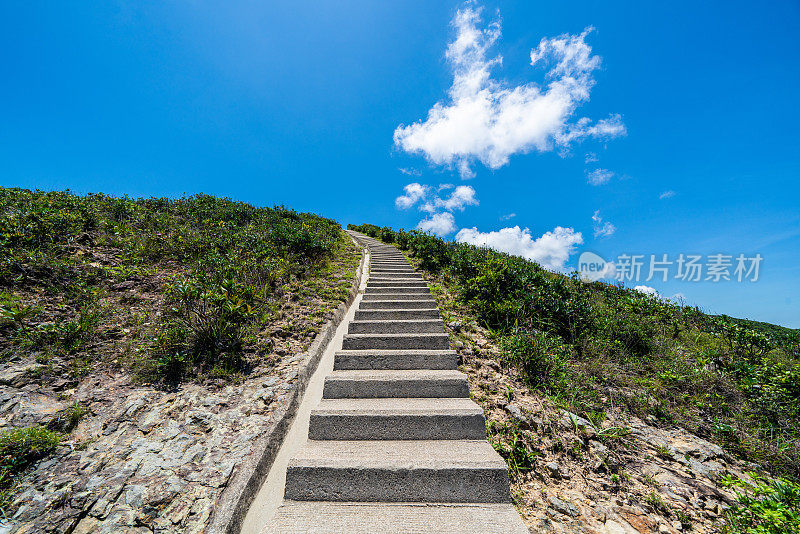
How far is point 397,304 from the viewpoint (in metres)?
5.96

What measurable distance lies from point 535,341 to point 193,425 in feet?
16.7

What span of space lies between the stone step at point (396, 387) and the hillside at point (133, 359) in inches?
27.6

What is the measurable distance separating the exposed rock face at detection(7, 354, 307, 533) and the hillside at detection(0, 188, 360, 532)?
11 mm

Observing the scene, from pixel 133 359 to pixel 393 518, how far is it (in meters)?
4.18

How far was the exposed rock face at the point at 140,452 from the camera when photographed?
7.13 feet

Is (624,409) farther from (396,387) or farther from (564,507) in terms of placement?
(396,387)

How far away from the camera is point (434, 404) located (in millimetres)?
3412

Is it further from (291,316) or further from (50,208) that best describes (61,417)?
(50,208)

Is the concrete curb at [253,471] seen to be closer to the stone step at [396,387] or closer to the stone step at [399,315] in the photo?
the stone step at [396,387]

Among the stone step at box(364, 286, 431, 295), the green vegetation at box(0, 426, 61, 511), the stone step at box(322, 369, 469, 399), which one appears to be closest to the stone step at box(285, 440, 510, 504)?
the stone step at box(322, 369, 469, 399)

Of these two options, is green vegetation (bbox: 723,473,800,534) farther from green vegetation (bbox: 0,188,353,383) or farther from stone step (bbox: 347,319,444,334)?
green vegetation (bbox: 0,188,353,383)

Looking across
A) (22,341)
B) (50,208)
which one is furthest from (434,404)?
(50,208)

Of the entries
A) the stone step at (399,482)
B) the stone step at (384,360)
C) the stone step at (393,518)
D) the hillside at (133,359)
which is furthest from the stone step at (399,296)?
the stone step at (393,518)

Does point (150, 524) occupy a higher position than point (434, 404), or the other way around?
point (434, 404)
